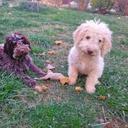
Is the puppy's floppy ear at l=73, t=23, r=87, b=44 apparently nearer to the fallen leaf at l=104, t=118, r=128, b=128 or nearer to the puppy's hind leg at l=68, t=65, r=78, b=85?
the puppy's hind leg at l=68, t=65, r=78, b=85

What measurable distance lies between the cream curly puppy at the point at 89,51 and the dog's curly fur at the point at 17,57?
0.59 metres

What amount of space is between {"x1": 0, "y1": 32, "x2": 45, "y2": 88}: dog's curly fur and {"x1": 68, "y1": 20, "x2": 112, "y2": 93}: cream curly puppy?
588 mm

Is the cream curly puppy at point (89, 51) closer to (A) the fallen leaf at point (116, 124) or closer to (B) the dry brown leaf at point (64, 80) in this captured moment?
(B) the dry brown leaf at point (64, 80)

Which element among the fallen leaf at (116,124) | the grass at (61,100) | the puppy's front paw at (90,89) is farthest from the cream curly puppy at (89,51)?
the fallen leaf at (116,124)

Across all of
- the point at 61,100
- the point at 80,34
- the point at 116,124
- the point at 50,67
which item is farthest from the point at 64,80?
the point at 116,124

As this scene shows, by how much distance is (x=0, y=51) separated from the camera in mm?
6180

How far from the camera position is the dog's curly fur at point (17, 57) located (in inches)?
229

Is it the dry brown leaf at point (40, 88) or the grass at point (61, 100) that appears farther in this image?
the dry brown leaf at point (40, 88)

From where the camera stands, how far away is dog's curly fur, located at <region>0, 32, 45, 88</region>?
19.1 feet

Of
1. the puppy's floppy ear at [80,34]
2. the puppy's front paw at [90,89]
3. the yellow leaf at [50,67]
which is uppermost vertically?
the puppy's floppy ear at [80,34]

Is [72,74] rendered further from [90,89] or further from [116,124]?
[116,124]

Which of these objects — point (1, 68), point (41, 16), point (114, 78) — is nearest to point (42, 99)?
point (1, 68)

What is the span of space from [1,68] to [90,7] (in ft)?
37.2

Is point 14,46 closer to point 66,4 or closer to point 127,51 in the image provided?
point 127,51
